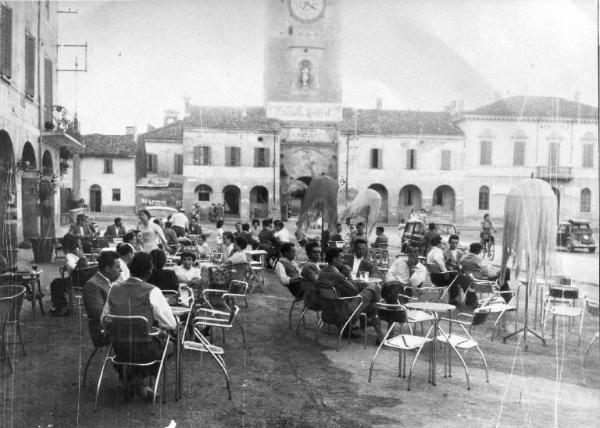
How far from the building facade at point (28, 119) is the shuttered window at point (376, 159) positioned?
21.4 feet

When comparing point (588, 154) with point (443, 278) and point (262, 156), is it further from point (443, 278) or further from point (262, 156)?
point (262, 156)

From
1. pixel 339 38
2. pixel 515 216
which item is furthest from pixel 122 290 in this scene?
pixel 339 38

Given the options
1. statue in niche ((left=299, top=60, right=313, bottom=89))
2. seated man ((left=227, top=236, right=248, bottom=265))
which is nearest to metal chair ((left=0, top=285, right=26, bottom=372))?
seated man ((left=227, top=236, right=248, bottom=265))

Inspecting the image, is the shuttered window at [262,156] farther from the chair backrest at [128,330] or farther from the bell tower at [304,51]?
the chair backrest at [128,330]

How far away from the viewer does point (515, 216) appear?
5.55 m

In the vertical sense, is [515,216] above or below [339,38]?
below

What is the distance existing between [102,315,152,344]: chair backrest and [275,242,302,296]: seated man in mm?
2952

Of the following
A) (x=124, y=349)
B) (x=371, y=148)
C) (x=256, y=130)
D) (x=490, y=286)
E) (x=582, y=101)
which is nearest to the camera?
(x=124, y=349)

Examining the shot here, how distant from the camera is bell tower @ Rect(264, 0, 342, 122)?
7.18m

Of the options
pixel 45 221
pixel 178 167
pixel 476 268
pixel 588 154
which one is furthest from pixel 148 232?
pixel 178 167

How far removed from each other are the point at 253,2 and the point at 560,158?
4.69m

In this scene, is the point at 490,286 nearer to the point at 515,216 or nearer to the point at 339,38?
the point at 515,216

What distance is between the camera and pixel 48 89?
7516mm

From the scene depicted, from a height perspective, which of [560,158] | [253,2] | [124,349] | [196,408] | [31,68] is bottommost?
[196,408]
